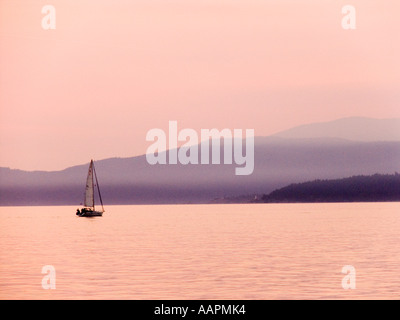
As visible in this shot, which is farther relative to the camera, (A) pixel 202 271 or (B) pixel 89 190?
(B) pixel 89 190

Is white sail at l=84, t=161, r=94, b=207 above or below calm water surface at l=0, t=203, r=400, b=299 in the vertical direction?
above

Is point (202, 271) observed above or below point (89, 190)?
below

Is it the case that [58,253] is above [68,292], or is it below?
above

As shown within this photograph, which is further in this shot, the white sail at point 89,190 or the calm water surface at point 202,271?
the white sail at point 89,190

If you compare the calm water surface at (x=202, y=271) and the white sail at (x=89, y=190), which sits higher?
the white sail at (x=89, y=190)

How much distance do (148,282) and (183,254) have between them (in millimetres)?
23703

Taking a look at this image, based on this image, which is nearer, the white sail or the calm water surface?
the calm water surface
